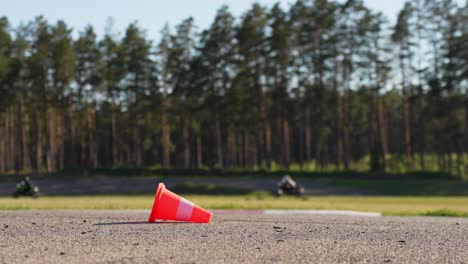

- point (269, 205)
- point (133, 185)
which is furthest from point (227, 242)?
point (133, 185)

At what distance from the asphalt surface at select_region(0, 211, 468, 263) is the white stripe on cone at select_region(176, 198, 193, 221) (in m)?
0.55

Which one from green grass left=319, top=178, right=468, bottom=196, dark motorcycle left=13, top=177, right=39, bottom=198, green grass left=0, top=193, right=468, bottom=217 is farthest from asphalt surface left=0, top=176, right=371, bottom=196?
dark motorcycle left=13, top=177, right=39, bottom=198

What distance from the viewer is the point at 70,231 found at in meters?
13.8

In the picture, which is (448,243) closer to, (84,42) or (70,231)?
(70,231)

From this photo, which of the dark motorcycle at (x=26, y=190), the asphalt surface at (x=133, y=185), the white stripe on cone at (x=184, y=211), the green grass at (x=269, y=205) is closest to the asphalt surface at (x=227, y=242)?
the white stripe on cone at (x=184, y=211)

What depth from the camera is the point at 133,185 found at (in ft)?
174

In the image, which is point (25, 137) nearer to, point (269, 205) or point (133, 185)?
point (133, 185)

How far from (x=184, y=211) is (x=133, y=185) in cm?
3753

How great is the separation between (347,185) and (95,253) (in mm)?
41164

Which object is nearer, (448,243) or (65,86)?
(448,243)

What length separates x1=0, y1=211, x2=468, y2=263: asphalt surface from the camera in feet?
32.9

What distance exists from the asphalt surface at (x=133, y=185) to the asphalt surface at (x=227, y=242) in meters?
31.3

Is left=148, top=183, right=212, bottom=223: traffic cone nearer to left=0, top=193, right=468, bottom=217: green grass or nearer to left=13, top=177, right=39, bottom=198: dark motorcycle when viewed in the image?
left=0, top=193, right=468, bottom=217: green grass

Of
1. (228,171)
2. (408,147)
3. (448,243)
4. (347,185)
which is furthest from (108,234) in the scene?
(408,147)
